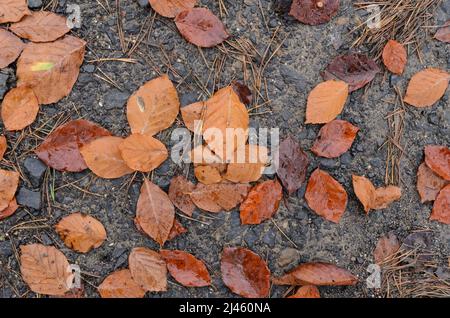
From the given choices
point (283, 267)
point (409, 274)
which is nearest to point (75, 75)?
point (283, 267)

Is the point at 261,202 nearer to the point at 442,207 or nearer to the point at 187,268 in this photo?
the point at 187,268

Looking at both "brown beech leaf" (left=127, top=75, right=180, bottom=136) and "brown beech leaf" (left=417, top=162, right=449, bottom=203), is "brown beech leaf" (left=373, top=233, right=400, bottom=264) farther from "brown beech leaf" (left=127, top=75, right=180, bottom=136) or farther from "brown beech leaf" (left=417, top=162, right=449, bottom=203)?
"brown beech leaf" (left=127, top=75, right=180, bottom=136)

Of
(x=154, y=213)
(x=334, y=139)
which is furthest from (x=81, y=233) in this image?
(x=334, y=139)

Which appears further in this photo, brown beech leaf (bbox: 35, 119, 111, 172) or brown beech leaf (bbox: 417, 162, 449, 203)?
brown beech leaf (bbox: 417, 162, 449, 203)

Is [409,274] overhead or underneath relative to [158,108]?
underneath

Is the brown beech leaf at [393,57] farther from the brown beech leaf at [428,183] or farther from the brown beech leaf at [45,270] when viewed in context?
the brown beech leaf at [45,270]

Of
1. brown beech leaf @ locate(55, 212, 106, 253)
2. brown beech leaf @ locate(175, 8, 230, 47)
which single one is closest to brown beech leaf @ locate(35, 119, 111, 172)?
brown beech leaf @ locate(55, 212, 106, 253)

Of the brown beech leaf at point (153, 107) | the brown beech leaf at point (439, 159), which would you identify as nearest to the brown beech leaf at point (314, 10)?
the brown beech leaf at point (153, 107)
